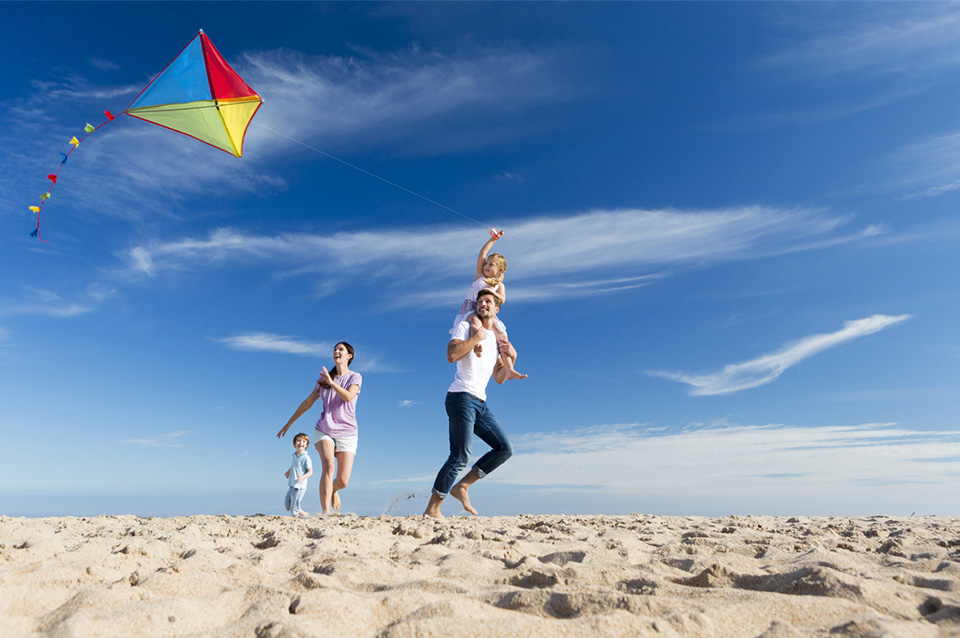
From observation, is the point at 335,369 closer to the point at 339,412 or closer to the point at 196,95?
the point at 339,412

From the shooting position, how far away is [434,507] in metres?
5.36

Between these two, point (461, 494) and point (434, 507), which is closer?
point (434, 507)

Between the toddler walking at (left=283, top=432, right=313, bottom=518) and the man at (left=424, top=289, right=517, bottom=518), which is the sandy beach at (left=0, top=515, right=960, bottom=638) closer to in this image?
the man at (left=424, top=289, right=517, bottom=518)

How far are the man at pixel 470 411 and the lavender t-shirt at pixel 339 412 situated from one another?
153 cm

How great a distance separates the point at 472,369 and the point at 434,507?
1368mm

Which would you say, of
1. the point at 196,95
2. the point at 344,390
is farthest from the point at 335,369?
the point at 196,95

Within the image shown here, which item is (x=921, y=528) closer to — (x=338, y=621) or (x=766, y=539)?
(x=766, y=539)

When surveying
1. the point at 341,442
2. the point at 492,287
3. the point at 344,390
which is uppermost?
the point at 492,287

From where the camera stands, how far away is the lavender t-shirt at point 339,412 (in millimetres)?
6359

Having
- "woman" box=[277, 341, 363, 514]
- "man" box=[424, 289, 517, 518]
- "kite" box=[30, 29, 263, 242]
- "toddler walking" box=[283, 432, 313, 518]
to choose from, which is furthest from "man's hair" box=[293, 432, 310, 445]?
"kite" box=[30, 29, 263, 242]

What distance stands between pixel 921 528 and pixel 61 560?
20.1ft

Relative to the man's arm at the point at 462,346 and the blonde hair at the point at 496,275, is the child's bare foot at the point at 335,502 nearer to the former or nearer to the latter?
the man's arm at the point at 462,346

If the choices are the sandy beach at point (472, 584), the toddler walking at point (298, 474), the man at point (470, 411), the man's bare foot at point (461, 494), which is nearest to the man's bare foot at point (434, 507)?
the man at point (470, 411)

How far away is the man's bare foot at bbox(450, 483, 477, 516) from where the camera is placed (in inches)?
219
